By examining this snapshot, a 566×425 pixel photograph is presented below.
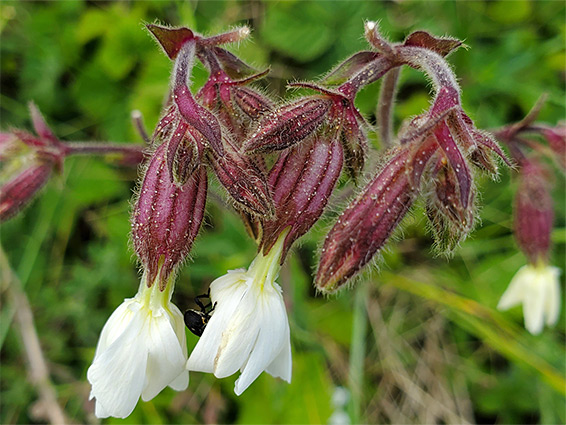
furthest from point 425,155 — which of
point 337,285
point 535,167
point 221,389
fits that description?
point 221,389

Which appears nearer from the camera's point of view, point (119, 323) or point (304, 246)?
point (119, 323)

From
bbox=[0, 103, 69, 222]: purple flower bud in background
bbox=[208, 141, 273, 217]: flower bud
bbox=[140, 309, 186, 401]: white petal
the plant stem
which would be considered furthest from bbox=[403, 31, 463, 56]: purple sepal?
the plant stem

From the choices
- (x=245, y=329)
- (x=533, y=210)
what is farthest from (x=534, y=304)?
(x=245, y=329)

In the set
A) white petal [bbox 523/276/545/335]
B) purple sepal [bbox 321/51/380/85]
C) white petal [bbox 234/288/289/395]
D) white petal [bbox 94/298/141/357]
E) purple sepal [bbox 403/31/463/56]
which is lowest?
white petal [bbox 523/276/545/335]

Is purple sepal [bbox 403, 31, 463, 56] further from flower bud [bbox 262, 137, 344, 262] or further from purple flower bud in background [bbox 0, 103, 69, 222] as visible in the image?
purple flower bud in background [bbox 0, 103, 69, 222]

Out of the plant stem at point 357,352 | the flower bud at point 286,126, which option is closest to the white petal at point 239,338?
the flower bud at point 286,126

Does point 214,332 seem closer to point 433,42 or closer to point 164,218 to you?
point 164,218
